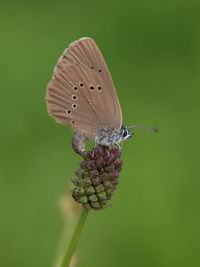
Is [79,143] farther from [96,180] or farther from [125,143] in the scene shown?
[125,143]

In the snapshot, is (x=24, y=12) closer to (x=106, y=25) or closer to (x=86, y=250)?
(x=106, y=25)

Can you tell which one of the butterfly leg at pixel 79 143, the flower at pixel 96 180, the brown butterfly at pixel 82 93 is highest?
the brown butterfly at pixel 82 93

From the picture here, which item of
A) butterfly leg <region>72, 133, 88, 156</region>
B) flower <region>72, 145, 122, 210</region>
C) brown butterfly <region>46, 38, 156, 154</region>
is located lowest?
flower <region>72, 145, 122, 210</region>

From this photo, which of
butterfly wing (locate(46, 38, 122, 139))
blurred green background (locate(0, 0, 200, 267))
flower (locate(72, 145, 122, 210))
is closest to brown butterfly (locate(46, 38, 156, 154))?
butterfly wing (locate(46, 38, 122, 139))

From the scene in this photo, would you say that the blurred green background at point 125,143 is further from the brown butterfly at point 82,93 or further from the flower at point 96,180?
the flower at point 96,180

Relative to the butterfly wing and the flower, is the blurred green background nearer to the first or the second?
the butterfly wing

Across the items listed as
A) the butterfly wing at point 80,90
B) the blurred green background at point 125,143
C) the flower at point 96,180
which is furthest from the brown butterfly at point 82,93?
the blurred green background at point 125,143

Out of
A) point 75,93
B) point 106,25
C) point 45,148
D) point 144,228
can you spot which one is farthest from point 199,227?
point 106,25

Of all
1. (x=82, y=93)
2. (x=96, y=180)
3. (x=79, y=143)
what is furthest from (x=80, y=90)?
(x=96, y=180)
